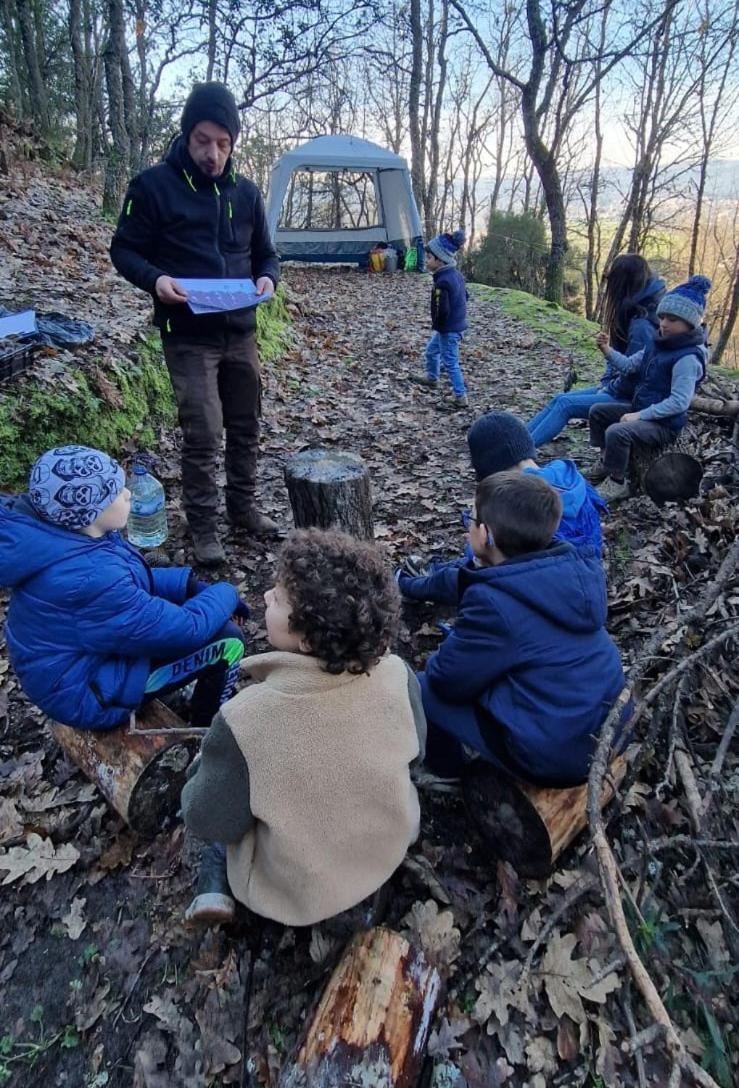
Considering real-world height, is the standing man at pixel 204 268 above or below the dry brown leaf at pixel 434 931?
above

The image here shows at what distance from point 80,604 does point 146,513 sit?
2.11 m

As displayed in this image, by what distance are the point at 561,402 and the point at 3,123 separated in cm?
1465

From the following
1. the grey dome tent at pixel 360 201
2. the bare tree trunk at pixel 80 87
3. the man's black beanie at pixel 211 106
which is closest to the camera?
the man's black beanie at pixel 211 106

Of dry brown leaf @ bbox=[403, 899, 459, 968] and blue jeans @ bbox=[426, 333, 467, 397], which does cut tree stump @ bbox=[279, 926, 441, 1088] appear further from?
blue jeans @ bbox=[426, 333, 467, 397]

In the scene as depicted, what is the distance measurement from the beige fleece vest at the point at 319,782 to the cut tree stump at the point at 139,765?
2.17ft

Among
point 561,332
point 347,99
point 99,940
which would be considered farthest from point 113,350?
point 347,99

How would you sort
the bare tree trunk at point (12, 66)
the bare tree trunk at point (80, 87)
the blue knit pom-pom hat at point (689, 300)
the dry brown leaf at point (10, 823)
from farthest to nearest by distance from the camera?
the bare tree trunk at point (12, 66), the bare tree trunk at point (80, 87), the blue knit pom-pom hat at point (689, 300), the dry brown leaf at point (10, 823)

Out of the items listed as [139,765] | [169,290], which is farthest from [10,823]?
[169,290]

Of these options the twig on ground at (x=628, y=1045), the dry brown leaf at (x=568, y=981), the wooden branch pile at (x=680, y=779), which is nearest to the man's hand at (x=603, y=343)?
the wooden branch pile at (x=680, y=779)

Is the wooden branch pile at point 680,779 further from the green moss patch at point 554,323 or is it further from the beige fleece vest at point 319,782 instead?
the green moss patch at point 554,323

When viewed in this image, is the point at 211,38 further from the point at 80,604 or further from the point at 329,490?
the point at 80,604

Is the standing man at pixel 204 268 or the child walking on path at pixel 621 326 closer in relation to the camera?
the standing man at pixel 204 268

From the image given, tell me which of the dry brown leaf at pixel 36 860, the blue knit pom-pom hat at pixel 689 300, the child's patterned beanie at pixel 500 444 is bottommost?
the dry brown leaf at pixel 36 860

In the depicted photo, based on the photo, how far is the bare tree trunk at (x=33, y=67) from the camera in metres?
14.0
